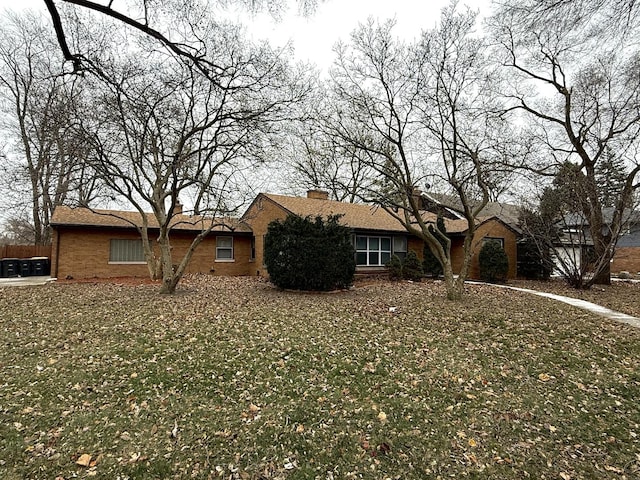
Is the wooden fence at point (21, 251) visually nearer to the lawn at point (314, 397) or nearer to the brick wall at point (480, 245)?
the lawn at point (314, 397)

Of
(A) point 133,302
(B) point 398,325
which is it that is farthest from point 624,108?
(A) point 133,302

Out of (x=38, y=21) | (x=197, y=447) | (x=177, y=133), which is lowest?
(x=197, y=447)

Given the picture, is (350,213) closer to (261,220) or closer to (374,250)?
(374,250)

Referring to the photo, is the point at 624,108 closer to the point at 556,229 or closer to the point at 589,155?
the point at 589,155

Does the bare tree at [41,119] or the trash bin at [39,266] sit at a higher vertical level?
the bare tree at [41,119]

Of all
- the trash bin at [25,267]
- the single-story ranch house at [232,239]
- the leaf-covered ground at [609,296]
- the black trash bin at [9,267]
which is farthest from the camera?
the trash bin at [25,267]

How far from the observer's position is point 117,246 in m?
16.9

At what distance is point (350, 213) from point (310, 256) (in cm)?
695

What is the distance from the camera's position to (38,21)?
11422 mm

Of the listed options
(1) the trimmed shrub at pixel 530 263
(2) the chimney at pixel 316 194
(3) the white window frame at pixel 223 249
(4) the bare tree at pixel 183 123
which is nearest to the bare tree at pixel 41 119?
(4) the bare tree at pixel 183 123

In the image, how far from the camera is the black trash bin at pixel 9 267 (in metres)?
17.6

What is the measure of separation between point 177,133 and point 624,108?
17.5m

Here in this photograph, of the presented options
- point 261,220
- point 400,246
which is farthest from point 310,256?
point 400,246

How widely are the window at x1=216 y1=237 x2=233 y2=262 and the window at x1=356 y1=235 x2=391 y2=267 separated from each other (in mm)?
6767
